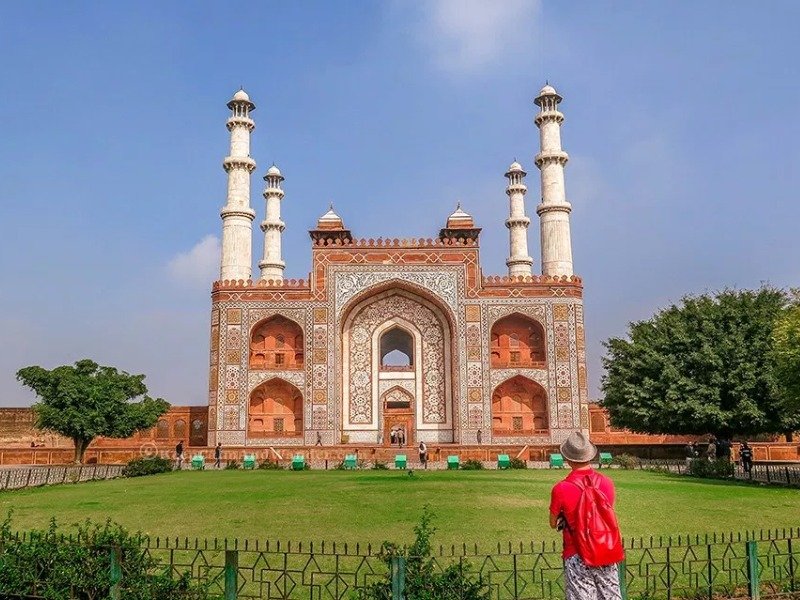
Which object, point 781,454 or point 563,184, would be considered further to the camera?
point 563,184

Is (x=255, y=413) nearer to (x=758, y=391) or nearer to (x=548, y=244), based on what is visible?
(x=548, y=244)

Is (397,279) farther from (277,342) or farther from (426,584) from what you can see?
(426,584)

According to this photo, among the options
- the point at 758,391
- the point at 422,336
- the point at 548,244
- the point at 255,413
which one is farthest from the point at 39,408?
the point at 758,391

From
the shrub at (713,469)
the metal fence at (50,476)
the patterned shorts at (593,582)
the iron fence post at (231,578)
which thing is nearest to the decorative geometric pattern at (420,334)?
the metal fence at (50,476)

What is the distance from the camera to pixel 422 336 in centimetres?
3331

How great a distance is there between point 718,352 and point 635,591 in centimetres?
1944

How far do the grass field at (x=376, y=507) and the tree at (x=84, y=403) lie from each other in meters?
10.3

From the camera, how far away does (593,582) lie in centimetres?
458

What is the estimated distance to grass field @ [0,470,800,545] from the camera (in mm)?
9688

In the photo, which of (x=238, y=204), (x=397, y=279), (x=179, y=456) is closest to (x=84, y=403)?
(x=179, y=456)

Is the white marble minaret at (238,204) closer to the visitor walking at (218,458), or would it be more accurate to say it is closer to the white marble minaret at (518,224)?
the visitor walking at (218,458)

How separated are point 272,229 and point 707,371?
24.6 metres

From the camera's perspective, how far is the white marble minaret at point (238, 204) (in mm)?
33656

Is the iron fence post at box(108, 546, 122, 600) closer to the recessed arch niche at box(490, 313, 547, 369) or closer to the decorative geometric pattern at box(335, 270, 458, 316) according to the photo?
the decorative geometric pattern at box(335, 270, 458, 316)
